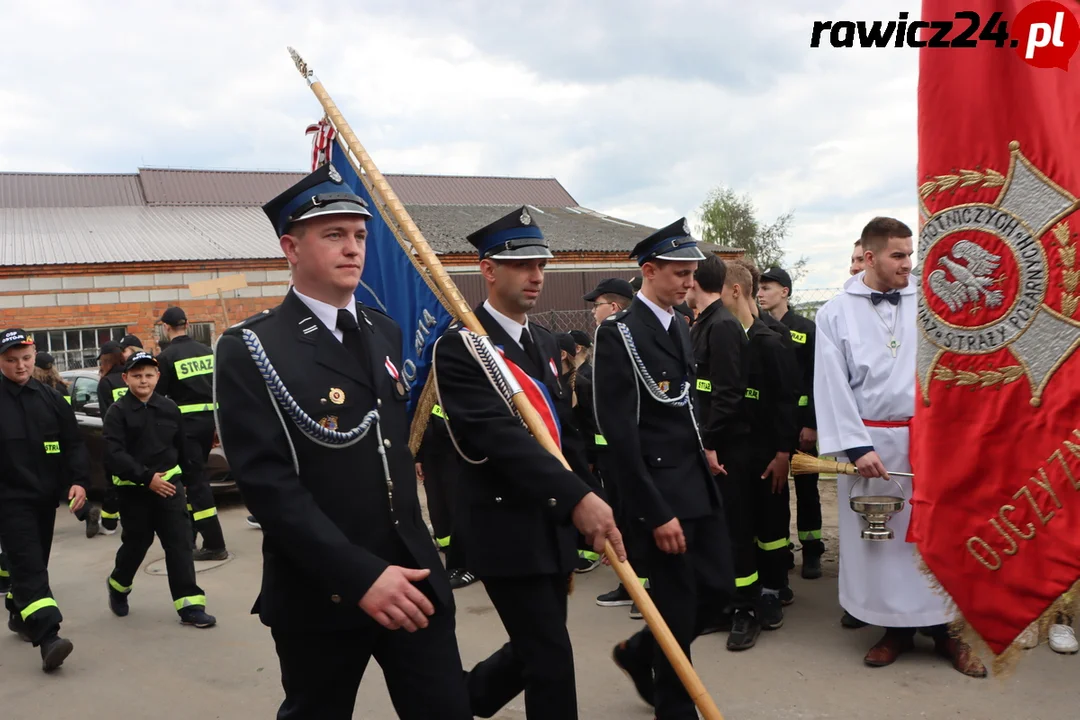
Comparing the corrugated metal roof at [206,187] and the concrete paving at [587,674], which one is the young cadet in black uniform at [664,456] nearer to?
the concrete paving at [587,674]

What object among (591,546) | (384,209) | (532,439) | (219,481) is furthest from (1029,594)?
(219,481)

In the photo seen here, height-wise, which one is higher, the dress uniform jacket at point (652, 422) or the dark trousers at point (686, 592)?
the dress uniform jacket at point (652, 422)

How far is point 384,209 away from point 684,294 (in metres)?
1.98

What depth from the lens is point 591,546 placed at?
3357 millimetres

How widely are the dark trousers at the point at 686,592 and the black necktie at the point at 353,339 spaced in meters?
1.72

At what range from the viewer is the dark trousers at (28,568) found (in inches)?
224

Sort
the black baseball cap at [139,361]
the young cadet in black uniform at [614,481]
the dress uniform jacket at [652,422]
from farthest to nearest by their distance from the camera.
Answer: the black baseball cap at [139,361], the young cadet in black uniform at [614,481], the dress uniform jacket at [652,422]

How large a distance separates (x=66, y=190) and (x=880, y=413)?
87.9 ft

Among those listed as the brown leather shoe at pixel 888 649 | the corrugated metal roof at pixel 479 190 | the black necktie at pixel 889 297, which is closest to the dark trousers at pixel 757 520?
the brown leather shoe at pixel 888 649

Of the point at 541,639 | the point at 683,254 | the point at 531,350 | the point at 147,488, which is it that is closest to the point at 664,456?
the point at 531,350

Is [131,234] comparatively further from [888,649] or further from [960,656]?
[960,656]

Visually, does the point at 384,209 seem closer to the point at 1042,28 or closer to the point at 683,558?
the point at 683,558

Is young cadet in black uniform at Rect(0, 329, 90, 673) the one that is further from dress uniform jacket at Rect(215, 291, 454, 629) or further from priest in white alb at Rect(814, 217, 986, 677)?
priest in white alb at Rect(814, 217, 986, 677)

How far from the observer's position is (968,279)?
2637mm
